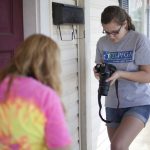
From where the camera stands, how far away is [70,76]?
320 cm

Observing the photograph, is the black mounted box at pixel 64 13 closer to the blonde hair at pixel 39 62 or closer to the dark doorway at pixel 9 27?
the dark doorway at pixel 9 27

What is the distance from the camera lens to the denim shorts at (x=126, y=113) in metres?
2.53

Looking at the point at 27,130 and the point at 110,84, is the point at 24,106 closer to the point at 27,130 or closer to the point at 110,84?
the point at 27,130

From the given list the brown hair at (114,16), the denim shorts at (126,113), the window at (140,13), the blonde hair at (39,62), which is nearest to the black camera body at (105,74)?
the denim shorts at (126,113)

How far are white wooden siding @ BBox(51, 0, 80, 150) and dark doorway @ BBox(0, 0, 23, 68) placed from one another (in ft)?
1.25

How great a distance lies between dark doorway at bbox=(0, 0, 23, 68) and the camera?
2.49 m

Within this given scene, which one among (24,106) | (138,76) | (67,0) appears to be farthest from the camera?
(67,0)

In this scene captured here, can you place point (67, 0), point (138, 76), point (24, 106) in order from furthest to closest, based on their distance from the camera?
point (67, 0), point (138, 76), point (24, 106)

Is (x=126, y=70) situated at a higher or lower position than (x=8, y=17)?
lower

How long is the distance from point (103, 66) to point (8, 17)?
0.80 m

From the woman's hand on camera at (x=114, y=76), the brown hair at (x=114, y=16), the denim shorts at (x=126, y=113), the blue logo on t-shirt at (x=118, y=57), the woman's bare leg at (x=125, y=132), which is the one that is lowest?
the woman's bare leg at (x=125, y=132)

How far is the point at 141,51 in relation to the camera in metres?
2.55

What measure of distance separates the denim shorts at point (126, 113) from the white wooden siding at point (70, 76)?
46 cm

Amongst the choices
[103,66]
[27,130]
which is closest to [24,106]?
[27,130]
